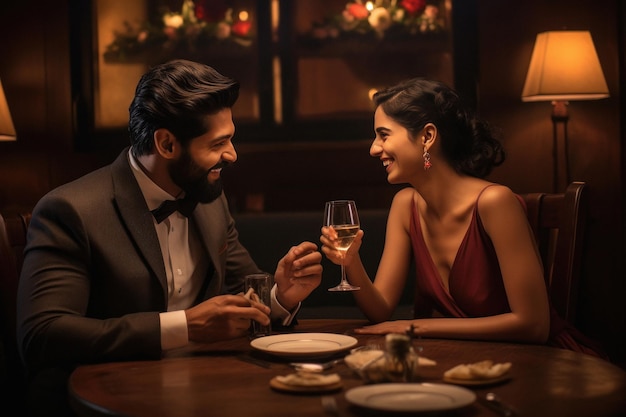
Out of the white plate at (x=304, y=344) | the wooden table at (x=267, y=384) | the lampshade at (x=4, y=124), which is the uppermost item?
the lampshade at (x=4, y=124)

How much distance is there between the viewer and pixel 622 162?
466cm

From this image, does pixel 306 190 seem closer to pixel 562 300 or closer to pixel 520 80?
pixel 520 80

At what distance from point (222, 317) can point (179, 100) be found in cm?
75

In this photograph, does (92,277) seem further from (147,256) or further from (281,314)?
(281,314)

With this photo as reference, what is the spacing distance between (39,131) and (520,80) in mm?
2768

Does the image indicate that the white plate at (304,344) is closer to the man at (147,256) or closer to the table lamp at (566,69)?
the man at (147,256)

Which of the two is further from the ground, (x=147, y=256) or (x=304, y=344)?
(x=147, y=256)

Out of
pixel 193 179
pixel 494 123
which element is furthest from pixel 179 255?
pixel 494 123

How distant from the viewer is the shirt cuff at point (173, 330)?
199 cm

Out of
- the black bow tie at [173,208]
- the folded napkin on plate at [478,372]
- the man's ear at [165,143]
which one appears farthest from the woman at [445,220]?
the folded napkin on plate at [478,372]

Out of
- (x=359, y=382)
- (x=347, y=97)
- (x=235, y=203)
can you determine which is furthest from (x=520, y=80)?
(x=359, y=382)

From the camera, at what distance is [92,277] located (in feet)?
7.37

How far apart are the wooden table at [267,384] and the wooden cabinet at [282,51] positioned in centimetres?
283

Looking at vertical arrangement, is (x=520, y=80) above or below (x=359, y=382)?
above
